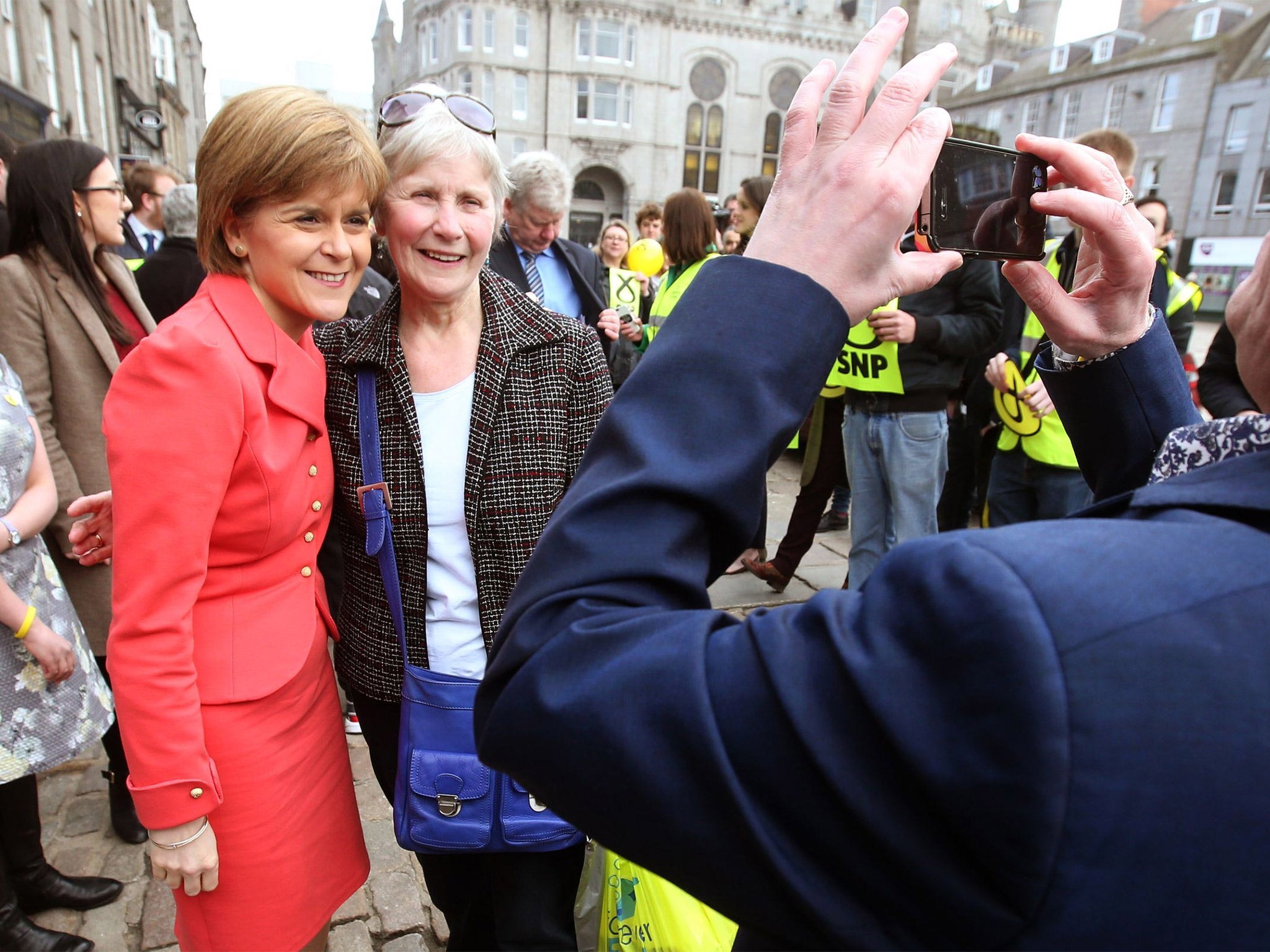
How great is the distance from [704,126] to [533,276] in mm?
44376

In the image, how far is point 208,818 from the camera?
1607 millimetres

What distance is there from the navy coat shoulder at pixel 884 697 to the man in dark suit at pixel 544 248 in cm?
341

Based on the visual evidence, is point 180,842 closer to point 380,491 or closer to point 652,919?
point 380,491

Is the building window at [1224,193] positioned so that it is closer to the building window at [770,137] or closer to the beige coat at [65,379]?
the building window at [770,137]

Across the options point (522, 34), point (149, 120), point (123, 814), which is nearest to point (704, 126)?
point (522, 34)

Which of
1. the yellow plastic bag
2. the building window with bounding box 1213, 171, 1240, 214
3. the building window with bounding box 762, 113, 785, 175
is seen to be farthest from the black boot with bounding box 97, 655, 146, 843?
the building window with bounding box 762, 113, 785, 175

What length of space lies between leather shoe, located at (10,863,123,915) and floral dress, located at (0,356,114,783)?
1.89ft

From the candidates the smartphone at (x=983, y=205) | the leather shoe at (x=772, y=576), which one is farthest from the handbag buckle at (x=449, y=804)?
the leather shoe at (x=772, y=576)

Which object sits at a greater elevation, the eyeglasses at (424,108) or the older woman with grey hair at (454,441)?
the eyeglasses at (424,108)

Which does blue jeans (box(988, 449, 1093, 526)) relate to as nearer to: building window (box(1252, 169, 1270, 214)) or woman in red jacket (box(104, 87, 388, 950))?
woman in red jacket (box(104, 87, 388, 950))

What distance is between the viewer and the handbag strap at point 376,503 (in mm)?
1776

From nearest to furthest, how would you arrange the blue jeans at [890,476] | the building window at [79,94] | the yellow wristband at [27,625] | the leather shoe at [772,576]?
the yellow wristband at [27,625] < the blue jeans at [890,476] < the leather shoe at [772,576] < the building window at [79,94]

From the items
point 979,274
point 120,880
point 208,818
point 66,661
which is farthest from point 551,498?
point 979,274

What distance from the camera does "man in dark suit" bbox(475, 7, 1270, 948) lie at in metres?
0.54
